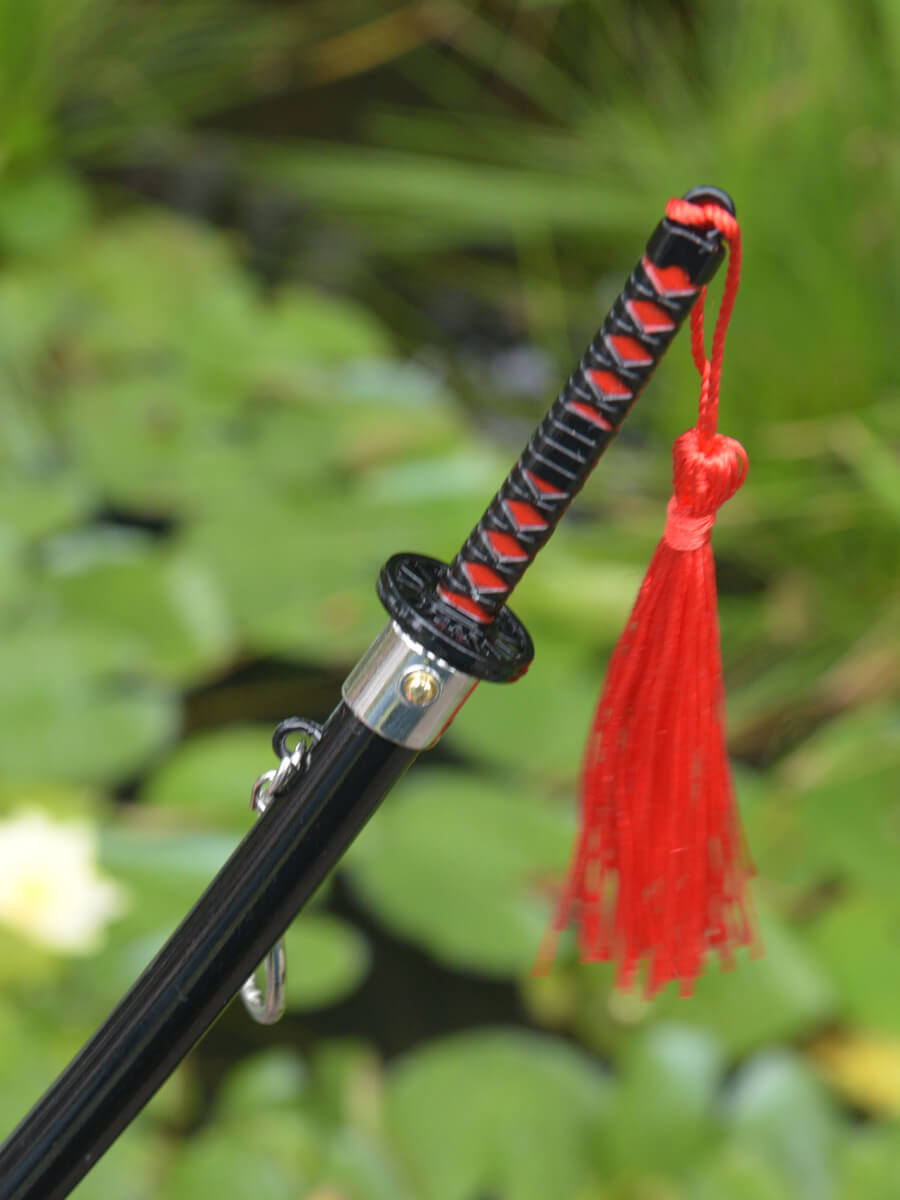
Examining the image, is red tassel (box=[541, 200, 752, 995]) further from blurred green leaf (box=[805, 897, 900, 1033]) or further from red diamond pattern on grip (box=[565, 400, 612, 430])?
blurred green leaf (box=[805, 897, 900, 1033])

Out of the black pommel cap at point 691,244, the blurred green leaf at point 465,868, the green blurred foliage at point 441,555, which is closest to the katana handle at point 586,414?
the black pommel cap at point 691,244

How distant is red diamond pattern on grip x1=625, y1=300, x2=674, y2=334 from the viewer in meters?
0.12

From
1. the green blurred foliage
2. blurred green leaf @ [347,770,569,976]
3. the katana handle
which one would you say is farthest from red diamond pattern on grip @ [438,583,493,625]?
blurred green leaf @ [347,770,569,976]

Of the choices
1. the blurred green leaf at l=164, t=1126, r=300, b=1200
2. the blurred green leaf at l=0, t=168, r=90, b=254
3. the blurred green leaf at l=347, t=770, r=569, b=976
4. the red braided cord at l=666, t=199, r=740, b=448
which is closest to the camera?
the red braided cord at l=666, t=199, r=740, b=448

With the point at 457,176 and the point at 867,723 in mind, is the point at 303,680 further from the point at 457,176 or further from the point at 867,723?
the point at 457,176

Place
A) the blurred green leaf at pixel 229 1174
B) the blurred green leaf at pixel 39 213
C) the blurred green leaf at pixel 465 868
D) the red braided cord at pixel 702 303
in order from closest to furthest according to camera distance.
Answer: the red braided cord at pixel 702 303 < the blurred green leaf at pixel 229 1174 < the blurred green leaf at pixel 465 868 < the blurred green leaf at pixel 39 213

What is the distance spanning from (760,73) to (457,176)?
25cm

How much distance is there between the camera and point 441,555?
622 millimetres

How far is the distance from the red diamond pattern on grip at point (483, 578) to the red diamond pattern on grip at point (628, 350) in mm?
29

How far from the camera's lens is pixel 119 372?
77 cm

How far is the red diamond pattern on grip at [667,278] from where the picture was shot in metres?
0.12

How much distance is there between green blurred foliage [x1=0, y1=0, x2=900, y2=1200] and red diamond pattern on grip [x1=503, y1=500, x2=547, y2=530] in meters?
0.28

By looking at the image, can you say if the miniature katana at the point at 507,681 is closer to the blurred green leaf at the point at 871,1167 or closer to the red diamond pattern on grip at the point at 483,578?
the red diamond pattern on grip at the point at 483,578

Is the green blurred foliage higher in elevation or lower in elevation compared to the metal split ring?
higher
